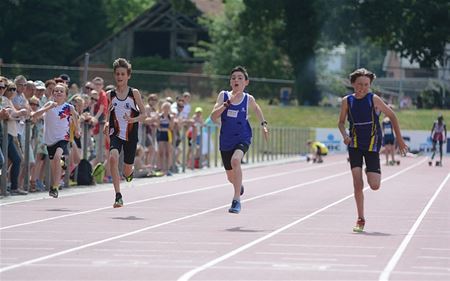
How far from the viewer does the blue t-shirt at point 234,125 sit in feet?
60.5

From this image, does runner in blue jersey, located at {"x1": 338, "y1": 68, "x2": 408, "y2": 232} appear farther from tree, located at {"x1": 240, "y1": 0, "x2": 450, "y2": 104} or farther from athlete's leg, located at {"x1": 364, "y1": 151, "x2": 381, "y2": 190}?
tree, located at {"x1": 240, "y1": 0, "x2": 450, "y2": 104}

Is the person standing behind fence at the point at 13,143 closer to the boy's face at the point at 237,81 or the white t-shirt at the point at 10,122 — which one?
the white t-shirt at the point at 10,122

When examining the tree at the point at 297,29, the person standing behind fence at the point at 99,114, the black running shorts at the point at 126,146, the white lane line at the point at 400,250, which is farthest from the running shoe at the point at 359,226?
the tree at the point at 297,29

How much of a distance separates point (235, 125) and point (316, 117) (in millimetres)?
49705

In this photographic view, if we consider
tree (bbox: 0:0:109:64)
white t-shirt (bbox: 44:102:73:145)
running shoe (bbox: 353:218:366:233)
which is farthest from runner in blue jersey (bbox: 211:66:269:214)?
→ tree (bbox: 0:0:109:64)

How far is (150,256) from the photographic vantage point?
12.6m

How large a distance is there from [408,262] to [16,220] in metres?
5.98

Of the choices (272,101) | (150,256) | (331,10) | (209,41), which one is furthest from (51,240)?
(209,41)

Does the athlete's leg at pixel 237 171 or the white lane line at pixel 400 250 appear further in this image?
the athlete's leg at pixel 237 171

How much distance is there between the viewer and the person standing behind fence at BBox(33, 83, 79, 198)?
20.4 metres

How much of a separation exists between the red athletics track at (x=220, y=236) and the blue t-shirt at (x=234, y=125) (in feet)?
3.27

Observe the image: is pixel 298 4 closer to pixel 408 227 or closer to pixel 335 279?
pixel 408 227

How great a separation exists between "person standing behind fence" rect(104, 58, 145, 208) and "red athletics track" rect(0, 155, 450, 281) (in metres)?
0.75

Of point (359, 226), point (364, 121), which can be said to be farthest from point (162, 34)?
point (359, 226)
